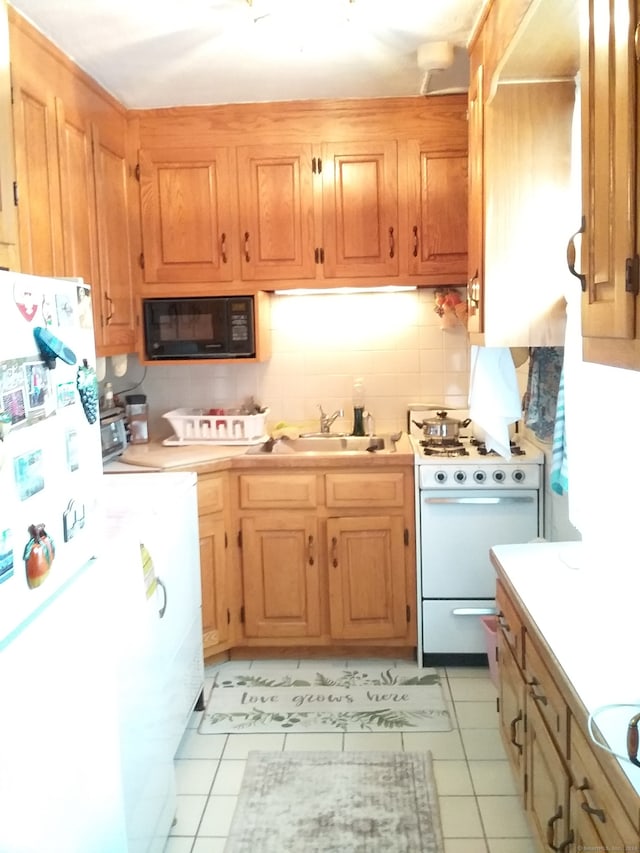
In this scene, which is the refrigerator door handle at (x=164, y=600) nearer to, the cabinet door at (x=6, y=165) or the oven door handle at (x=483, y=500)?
the cabinet door at (x=6, y=165)

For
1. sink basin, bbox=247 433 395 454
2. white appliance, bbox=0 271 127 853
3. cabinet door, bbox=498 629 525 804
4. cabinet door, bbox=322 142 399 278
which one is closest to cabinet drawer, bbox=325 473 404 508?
sink basin, bbox=247 433 395 454

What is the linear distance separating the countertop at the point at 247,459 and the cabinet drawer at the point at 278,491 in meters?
0.06

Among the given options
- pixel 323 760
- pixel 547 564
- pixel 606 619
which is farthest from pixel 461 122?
pixel 323 760

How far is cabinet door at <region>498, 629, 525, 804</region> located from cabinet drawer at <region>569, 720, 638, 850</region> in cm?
50

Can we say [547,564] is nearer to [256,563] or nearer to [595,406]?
[595,406]

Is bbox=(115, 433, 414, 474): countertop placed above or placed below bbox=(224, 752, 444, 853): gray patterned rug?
above

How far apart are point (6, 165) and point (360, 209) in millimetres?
1612

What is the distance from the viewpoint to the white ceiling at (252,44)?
7.59 ft

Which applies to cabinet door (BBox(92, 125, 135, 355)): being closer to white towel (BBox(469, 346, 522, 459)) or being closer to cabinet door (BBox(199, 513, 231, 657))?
cabinet door (BBox(199, 513, 231, 657))

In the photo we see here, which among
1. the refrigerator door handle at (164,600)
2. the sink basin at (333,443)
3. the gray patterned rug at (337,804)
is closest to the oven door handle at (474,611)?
the gray patterned rug at (337,804)

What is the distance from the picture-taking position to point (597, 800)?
130 cm

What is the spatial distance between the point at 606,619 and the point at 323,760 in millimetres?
1243

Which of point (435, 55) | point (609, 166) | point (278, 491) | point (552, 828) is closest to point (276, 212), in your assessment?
point (435, 55)

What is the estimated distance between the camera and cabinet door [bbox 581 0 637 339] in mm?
1186
